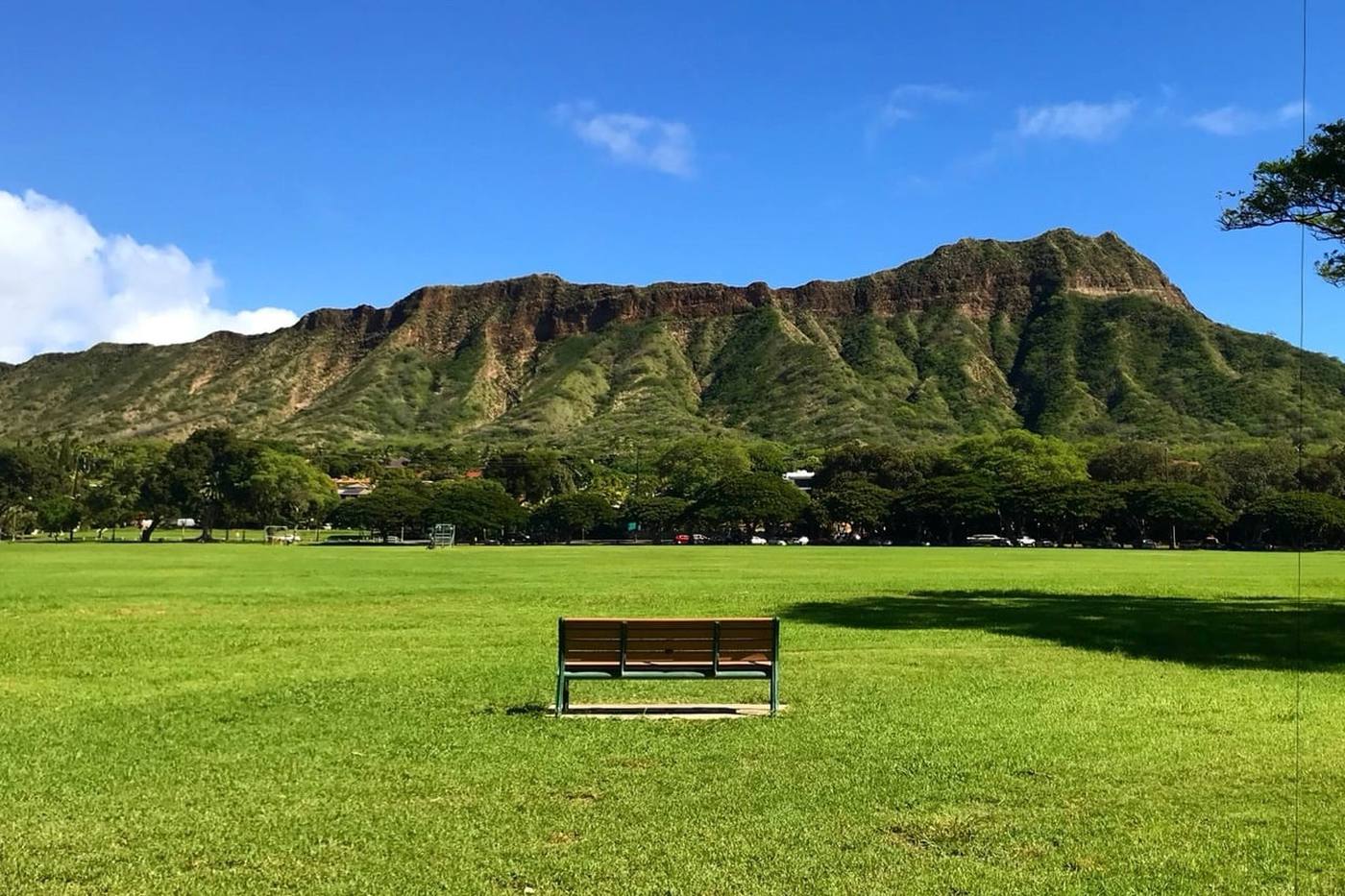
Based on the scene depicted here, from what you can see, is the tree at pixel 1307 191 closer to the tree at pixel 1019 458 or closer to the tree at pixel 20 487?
the tree at pixel 1019 458

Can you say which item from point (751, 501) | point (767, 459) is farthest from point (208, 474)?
point (767, 459)

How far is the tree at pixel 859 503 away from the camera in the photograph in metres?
112

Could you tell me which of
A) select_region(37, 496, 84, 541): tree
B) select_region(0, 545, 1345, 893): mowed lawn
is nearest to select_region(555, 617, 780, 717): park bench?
select_region(0, 545, 1345, 893): mowed lawn

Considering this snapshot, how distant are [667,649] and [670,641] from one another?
0.10m

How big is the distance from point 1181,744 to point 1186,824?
2.71m

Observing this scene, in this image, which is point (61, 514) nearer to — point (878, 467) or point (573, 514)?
point (573, 514)

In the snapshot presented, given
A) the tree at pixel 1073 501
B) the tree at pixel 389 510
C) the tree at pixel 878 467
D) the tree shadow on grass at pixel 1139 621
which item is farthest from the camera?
the tree at pixel 878 467

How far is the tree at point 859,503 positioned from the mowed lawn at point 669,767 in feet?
307

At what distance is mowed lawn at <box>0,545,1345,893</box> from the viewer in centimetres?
604

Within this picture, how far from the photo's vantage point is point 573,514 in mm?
116062

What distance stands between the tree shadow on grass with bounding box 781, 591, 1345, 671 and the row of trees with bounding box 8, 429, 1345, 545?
265 feet

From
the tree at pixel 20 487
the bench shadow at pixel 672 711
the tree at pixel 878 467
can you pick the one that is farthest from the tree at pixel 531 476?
the bench shadow at pixel 672 711

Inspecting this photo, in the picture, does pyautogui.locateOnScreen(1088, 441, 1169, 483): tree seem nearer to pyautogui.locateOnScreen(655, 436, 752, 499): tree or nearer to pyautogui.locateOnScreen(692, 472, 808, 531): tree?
pyautogui.locateOnScreen(692, 472, 808, 531): tree

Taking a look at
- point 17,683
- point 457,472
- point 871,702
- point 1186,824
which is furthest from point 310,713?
point 457,472
